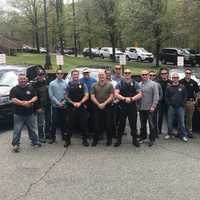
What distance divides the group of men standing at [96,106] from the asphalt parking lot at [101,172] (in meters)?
0.37

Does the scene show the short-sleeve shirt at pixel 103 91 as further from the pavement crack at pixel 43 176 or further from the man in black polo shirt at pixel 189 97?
the man in black polo shirt at pixel 189 97

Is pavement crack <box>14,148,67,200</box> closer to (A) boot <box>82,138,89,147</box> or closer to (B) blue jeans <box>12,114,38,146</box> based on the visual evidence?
(A) boot <box>82,138,89,147</box>

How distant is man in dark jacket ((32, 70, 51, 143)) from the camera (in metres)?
9.16

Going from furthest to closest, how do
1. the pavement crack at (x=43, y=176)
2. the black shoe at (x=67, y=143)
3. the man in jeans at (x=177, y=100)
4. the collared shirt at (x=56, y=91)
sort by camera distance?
the man in jeans at (x=177, y=100) < the collared shirt at (x=56, y=91) < the black shoe at (x=67, y=143) < the pavement crack at (x=43, y=176)

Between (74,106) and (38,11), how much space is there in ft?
177

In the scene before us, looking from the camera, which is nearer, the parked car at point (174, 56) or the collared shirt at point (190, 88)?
the collared shirt at point (190, 88)

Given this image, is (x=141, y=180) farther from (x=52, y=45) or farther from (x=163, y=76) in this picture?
(x=52, y=45)

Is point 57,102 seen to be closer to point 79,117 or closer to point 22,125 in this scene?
point 79,117

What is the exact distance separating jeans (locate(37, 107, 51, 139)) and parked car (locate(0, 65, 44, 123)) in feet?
5.20

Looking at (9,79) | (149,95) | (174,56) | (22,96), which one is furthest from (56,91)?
(174,56)

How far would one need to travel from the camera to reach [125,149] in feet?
28.4

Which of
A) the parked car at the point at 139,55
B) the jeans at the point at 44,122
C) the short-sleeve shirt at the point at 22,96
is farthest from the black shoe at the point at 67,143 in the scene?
the parked car at the point at 139,55

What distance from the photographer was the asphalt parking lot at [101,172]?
589 centimetres

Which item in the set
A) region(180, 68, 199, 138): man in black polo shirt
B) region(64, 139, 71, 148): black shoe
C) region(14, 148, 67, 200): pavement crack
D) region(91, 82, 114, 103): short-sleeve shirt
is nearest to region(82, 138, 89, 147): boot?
region(64, 139, 71, 148): black shoe
